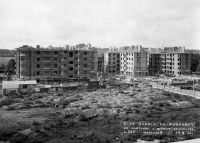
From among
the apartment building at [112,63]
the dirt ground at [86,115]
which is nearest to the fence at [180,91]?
the dirt ground at [86,115]

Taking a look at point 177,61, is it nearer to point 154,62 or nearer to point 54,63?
point 154,62

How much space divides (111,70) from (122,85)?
33.0 meters

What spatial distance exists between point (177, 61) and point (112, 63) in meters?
20.2

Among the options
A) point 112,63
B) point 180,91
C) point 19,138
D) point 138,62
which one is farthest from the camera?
point 112,63

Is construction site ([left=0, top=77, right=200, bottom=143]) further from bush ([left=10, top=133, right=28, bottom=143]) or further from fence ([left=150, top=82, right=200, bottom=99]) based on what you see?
fence ([left=150, top=82, right=200, bottom=99])

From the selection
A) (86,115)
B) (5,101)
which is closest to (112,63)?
(5,101)

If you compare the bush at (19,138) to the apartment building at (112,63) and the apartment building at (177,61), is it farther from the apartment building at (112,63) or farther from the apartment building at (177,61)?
the apartment building at (112,63)

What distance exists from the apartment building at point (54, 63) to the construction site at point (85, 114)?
11943mm

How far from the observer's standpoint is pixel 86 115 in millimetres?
31438

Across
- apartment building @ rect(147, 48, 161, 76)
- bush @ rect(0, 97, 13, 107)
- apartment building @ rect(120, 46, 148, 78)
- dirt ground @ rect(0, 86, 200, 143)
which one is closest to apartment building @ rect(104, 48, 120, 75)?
apartment building @ rect(120, 46, 148, 78)

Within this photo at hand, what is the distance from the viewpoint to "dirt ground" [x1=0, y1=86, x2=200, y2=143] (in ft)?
74.8

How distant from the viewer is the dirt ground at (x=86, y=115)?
898 inches

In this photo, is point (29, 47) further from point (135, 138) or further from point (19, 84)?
point (135, 138)

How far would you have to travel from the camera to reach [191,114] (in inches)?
1268
